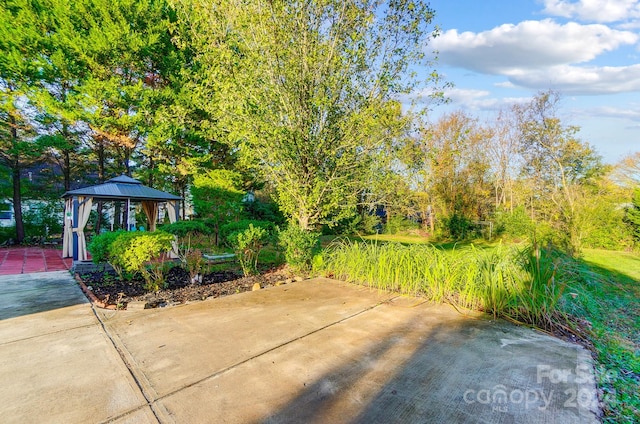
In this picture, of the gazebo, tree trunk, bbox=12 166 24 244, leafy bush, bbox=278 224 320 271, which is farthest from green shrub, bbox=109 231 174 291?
tree trunk, bbox=12 166 24 244

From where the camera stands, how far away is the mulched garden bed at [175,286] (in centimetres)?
421

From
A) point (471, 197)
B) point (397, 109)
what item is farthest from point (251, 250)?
point (471, 197)

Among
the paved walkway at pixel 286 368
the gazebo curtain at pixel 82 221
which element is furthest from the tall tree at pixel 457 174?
the gazebo curtain at pixel 82 221

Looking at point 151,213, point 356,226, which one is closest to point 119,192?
point 151,213

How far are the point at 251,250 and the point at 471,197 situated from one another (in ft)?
44.3

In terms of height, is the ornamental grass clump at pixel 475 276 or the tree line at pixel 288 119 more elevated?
the tree line at pixel 288 119

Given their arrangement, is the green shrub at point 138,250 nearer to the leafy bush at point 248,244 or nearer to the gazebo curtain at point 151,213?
the leafy bush at point 248,244

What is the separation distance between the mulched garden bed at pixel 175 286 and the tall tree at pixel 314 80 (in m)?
1.79

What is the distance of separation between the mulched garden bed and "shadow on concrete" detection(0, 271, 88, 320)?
0.28 metres

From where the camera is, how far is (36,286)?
5.16 m

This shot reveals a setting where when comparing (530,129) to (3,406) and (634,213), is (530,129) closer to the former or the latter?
(634,213)

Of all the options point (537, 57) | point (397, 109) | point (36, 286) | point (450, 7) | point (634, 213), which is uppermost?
point (537, 57)

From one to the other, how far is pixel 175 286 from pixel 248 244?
4.85 feet

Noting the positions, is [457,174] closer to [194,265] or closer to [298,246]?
[298,246]
